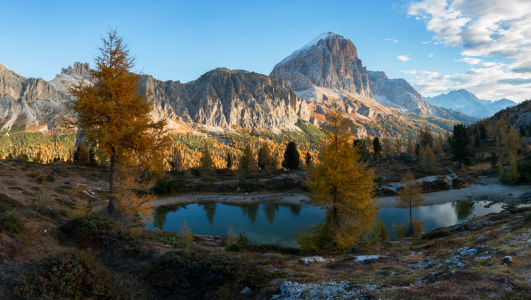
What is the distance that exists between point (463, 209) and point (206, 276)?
5120 centimetres

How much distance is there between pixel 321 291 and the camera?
6.37 meters

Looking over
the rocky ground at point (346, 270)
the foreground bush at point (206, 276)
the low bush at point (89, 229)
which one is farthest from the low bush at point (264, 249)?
the foreground bush at point (206, 276)

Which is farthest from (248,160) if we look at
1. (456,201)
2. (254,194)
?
(456,201)

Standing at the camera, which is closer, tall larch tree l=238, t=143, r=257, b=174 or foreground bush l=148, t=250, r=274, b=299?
foreground bush l=148, t=250, r=274, b=299

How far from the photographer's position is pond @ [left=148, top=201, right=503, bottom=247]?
3488cm

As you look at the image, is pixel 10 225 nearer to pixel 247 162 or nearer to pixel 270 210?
pixel 270 210

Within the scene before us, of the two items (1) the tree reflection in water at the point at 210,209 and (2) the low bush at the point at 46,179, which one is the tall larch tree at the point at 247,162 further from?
(2) the low bush at the point at 46,179

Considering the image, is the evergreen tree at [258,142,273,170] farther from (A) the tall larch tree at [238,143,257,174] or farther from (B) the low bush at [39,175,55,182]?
(B) the low bush at [39,175,55,182]

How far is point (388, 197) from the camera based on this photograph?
4903 centimetres

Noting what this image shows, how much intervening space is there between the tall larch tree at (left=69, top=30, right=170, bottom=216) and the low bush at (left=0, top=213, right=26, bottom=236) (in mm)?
4179

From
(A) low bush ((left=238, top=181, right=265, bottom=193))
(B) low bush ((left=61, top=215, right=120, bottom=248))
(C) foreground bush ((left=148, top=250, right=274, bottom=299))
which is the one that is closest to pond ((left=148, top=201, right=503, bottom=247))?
(A) low bush ((left=238, top=181, right=265, bottom=193))

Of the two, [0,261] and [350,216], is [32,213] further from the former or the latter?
[350,216]

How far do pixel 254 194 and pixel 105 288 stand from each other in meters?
49.3

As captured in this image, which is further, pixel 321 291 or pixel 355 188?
pixel 355 188
